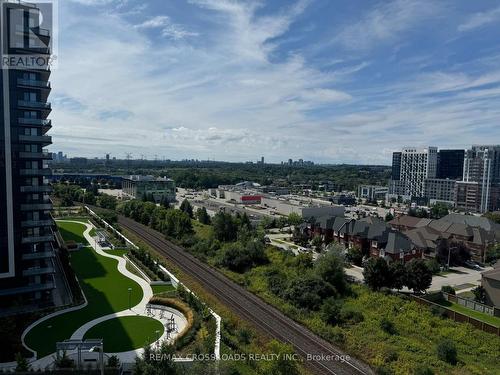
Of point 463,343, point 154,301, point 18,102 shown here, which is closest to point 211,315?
point 154,301

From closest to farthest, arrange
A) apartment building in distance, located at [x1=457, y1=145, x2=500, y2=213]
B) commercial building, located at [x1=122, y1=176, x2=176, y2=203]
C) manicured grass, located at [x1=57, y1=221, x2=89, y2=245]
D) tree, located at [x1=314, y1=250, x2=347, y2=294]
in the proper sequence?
tree, located at [x1=314, y1=250, x2=347, y2=294] < manicured grass, located at [x1=57, y1=221, x2=89, y2=245] < commercial building, located at [x1=122, y1=176, x2=176, y2=203] < apartment building in distance, located at [x1=457, y1=145, x2=500, y2=213]

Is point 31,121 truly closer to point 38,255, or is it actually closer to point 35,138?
point 35,138

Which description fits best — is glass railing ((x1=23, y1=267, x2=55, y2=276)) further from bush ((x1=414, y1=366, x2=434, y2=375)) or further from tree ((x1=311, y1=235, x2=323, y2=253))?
tree ((x1=311, y1=235, x2=323, y2=253))

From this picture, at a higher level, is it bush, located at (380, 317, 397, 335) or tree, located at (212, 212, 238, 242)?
tree, located at (212, 212, 238, 242)

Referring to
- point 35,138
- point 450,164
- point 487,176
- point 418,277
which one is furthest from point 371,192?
point 35,138

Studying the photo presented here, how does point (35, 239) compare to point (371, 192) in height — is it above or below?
above

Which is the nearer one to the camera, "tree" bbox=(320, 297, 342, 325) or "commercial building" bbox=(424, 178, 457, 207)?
"tree" bbox=(320, 297, 342, 325)

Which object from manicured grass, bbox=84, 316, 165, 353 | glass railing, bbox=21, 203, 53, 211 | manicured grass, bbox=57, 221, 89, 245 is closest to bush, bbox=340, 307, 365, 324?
manicured grass, bbox=84, 316, 165, 353
